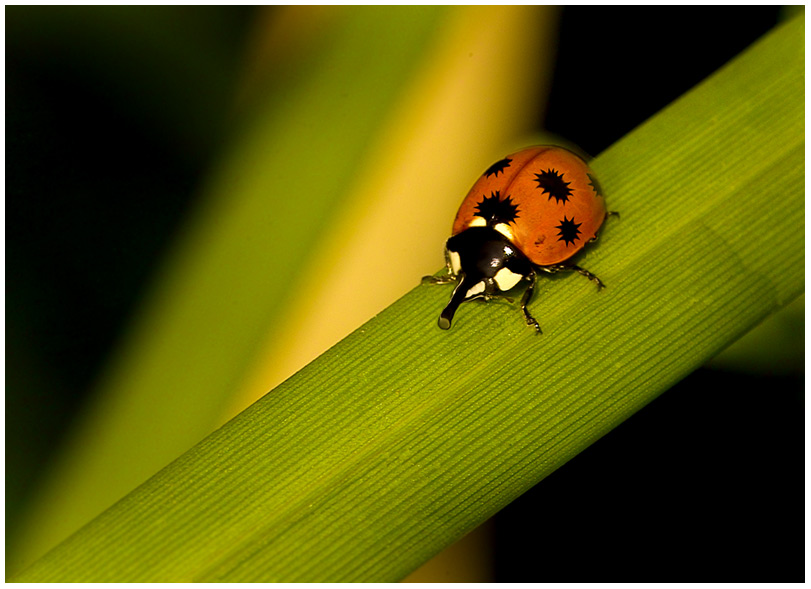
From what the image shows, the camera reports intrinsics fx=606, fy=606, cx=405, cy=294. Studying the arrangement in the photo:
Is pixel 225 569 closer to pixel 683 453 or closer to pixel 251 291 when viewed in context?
pixel 251 291

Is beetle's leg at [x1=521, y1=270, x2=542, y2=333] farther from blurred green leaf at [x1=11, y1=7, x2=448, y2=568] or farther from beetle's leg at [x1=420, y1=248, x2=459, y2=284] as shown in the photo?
blurred green leaf at [x1=11, y1=7, x2=448, y2=568]

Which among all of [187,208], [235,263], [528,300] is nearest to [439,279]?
[528,300]

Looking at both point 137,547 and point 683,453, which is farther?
point 683,453

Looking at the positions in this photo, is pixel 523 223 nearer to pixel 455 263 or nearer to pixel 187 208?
pixel 455 263

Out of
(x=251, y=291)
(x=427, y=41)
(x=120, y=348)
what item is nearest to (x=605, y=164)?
(x=427, y=41)

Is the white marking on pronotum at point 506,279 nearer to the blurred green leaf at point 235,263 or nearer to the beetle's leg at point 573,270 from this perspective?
the beetle's leg at point 573,270

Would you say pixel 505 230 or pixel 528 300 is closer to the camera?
pixel 528 300

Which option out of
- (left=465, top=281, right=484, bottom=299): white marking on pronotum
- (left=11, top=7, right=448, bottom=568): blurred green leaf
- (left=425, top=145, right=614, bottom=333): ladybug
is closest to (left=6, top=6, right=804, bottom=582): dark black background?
(left=11, top=7, right=448, bottom=568): blurred green leaf
